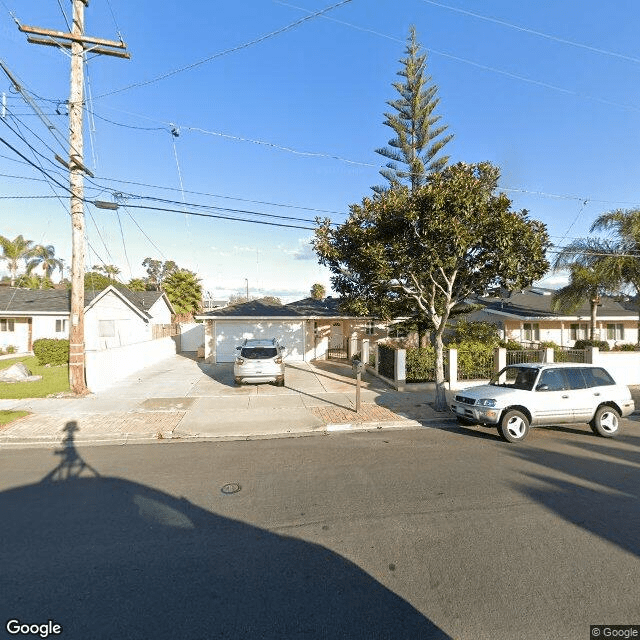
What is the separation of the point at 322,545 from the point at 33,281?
49763mm

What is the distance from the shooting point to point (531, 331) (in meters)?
22.9

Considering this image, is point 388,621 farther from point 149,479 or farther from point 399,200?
point 399,200

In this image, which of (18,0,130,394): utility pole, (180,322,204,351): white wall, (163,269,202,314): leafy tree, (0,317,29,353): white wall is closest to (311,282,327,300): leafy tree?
(163,269,202,314): leafy tree

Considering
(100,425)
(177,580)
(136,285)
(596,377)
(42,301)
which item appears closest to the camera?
(177,580)

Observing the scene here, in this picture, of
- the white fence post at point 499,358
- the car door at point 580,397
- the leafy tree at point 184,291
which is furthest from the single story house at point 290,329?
the leafy tree at point 184,291

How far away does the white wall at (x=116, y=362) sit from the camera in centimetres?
Result: 1215

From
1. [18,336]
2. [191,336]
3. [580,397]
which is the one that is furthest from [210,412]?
[18,336]

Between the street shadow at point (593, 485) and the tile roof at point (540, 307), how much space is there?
1487cm

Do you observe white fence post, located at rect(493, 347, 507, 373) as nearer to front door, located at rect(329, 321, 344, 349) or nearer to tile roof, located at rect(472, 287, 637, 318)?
tile roof, located at rect(472, 287, 637, 318)

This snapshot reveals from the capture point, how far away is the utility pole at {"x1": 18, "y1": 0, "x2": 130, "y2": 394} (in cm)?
1085

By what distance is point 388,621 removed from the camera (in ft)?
8.95

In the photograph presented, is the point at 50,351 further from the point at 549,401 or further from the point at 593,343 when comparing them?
the point at 593,343

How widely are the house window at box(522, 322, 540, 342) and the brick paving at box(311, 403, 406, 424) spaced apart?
17.5 meters

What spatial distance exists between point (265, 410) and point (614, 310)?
2513 centimetres
